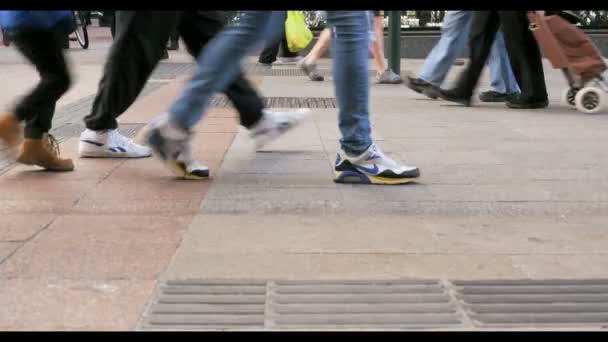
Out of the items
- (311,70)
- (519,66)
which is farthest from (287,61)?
(519,66)

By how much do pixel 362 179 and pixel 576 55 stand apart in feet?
11.7

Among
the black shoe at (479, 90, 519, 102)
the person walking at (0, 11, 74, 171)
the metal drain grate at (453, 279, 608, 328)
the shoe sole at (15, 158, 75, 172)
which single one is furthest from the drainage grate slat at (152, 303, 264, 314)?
the black shoe at (479, 90, 519, 102)

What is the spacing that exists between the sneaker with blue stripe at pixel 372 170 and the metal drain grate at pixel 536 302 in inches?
56.2

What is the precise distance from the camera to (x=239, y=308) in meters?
2.12

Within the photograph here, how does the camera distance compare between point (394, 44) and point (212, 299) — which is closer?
point (212, 299)

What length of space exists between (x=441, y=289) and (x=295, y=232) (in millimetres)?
741

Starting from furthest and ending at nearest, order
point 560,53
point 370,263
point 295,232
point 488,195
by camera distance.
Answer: point 560,53 < point 488,195 < point 295,232 < point 370,263

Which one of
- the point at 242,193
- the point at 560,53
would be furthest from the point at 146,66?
the point at 560,53

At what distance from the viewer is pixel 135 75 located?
398cm

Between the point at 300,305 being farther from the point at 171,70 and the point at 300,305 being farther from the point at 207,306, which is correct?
the point at 171,70

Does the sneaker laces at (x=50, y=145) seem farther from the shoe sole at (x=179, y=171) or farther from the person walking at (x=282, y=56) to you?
the person walking at (x=282, y=56)

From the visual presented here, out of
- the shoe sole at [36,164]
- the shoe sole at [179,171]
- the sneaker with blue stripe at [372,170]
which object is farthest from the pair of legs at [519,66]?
the shoe sole at [36,164]

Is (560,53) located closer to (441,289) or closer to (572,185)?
(572,185)

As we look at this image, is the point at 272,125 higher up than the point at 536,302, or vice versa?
the point at 536,302
